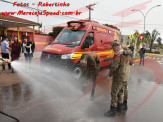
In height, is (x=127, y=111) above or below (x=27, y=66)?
below

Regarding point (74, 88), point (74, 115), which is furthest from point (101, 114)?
Result: point (74, 88)

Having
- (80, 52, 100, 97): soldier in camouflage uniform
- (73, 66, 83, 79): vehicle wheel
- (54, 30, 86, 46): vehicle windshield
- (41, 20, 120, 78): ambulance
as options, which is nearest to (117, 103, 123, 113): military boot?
(80, 52, 100, 97): soldier in camouflage uniform

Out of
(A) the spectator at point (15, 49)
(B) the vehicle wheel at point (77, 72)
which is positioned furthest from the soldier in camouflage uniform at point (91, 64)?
(A) the spectator at point (15, 49)

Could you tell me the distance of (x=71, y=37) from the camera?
739 centimetres

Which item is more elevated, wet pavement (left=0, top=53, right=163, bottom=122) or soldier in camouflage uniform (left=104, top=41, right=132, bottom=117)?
soldier in camouflage uniform (left=104, top=41, right=132, bottom=117)

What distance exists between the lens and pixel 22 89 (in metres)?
5.63

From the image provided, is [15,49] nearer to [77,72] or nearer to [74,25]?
[74,25]

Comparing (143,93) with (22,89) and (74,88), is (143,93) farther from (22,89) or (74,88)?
(22,89)

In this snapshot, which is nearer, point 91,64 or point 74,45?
point 91,64

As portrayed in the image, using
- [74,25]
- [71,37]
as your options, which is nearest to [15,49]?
[71,37]

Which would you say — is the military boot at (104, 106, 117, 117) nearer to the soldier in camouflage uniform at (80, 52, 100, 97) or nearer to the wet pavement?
the wet pavement

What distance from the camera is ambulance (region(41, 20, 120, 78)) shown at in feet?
21.3

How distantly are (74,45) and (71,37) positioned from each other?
2.10 ft

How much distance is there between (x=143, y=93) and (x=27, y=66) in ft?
22.6
